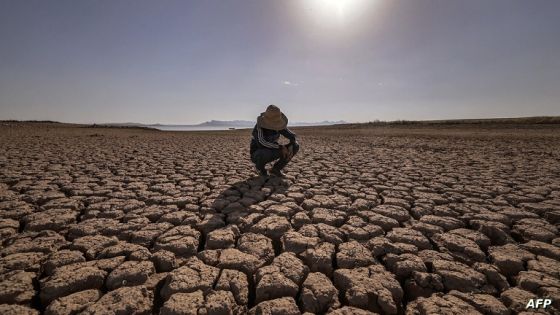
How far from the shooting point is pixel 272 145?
3406 mm

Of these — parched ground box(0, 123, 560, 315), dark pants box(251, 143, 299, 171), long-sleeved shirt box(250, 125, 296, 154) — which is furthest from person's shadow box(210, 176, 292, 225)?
long-sleeved shirt box(250, 125, 296, 154)

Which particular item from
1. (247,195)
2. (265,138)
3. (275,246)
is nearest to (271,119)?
(265,138)

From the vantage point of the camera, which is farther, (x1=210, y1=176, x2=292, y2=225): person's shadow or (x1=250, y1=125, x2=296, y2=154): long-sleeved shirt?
(x1=250, y1=125, x2=296, y2=154): long-sleeved shirt

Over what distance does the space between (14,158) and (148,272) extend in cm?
502

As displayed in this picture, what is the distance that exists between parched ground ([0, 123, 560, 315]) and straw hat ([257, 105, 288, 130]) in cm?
75

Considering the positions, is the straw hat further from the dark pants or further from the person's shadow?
the person's shadow

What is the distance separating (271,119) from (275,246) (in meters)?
1.98

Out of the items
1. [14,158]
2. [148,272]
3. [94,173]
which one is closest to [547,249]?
[148,272]

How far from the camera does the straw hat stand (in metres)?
3.35

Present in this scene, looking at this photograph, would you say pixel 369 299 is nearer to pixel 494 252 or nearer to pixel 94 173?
pixel 494 252

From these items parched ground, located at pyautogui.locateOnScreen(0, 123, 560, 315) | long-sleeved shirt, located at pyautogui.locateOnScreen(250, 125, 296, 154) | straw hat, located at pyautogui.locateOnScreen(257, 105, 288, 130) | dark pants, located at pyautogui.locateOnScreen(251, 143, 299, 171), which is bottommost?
parched ground, located at pyautogui.locateOnScreen(0, 123, 560, 315)

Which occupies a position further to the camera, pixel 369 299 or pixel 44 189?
pixel 44 189

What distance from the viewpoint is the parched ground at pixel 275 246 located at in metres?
1.19

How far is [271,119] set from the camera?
3375 mm
